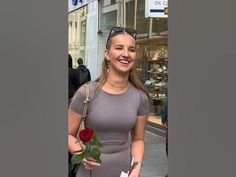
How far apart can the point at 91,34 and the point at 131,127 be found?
16.4 m

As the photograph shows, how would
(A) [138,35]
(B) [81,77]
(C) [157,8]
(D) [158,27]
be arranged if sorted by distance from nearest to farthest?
1. (B) [81,77]
2. (C) [157,8]
3. (D) [158,27]
4. (A) [138,35]

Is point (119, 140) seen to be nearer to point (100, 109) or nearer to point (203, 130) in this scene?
point (100, 109)

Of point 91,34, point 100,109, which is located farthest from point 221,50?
point 91,34

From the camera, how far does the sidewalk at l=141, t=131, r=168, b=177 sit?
723 centimetres

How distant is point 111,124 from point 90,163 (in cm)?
26

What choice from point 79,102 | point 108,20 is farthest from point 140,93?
point 108,20

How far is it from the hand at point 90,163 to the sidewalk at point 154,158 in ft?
15.6

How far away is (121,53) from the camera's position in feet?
8.67

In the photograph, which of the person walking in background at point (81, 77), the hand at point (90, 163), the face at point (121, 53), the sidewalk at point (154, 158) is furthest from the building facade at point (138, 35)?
the hand at point (90, 163)

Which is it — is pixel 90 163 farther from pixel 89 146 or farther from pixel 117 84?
pixel 117 84

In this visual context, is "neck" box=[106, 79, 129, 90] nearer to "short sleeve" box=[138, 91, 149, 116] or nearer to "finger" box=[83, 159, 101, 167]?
"short sleeve" box=[138, 91, 149, 116]

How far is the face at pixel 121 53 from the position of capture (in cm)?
263
